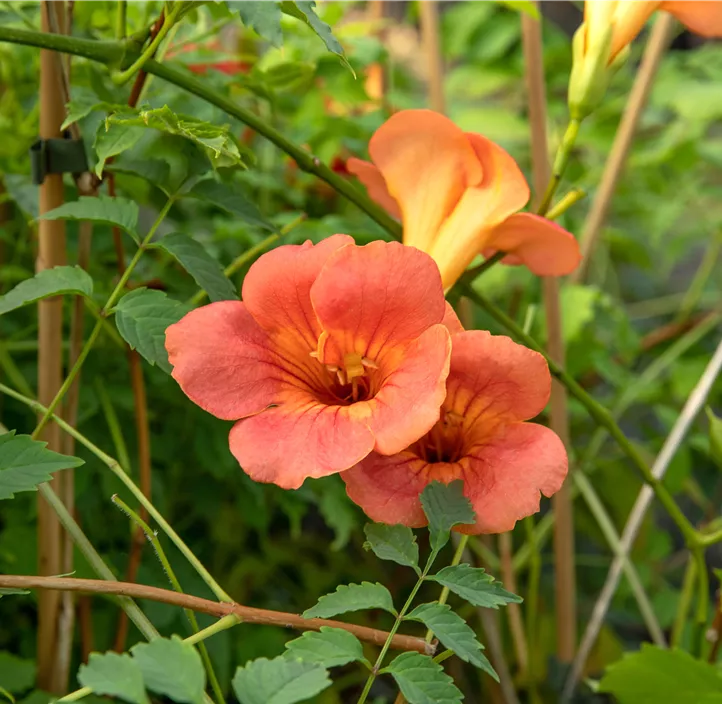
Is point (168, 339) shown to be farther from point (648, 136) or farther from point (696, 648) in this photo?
point (648, 136)

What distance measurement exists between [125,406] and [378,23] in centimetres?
70

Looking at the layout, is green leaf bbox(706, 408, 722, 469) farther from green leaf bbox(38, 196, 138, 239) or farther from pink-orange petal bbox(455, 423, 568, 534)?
green leaf bbox(38, 196, 138, 239)

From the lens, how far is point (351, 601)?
0.39 meters

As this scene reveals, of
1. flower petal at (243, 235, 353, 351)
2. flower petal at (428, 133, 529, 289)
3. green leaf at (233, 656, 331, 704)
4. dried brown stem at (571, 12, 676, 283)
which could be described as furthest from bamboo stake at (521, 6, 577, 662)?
green leaf at (233, 656, 331, 704)

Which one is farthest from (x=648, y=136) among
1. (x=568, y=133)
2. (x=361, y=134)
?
(x=568, y=133)

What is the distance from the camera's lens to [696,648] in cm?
67

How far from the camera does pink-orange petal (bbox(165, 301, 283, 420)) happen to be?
406 millimetres

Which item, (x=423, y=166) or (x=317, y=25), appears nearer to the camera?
(x=317, y=25)

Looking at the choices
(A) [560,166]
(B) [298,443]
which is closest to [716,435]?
(A) [560,166]

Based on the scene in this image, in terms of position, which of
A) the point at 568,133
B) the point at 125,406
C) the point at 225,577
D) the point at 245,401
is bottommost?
the point at 225,577

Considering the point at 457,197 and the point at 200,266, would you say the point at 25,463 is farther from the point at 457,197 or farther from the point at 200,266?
the point at 457,197

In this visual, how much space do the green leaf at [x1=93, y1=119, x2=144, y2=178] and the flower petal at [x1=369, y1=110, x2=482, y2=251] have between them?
6.1 inches

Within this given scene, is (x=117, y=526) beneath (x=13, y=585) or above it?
beneath

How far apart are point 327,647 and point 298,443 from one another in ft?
0.32
